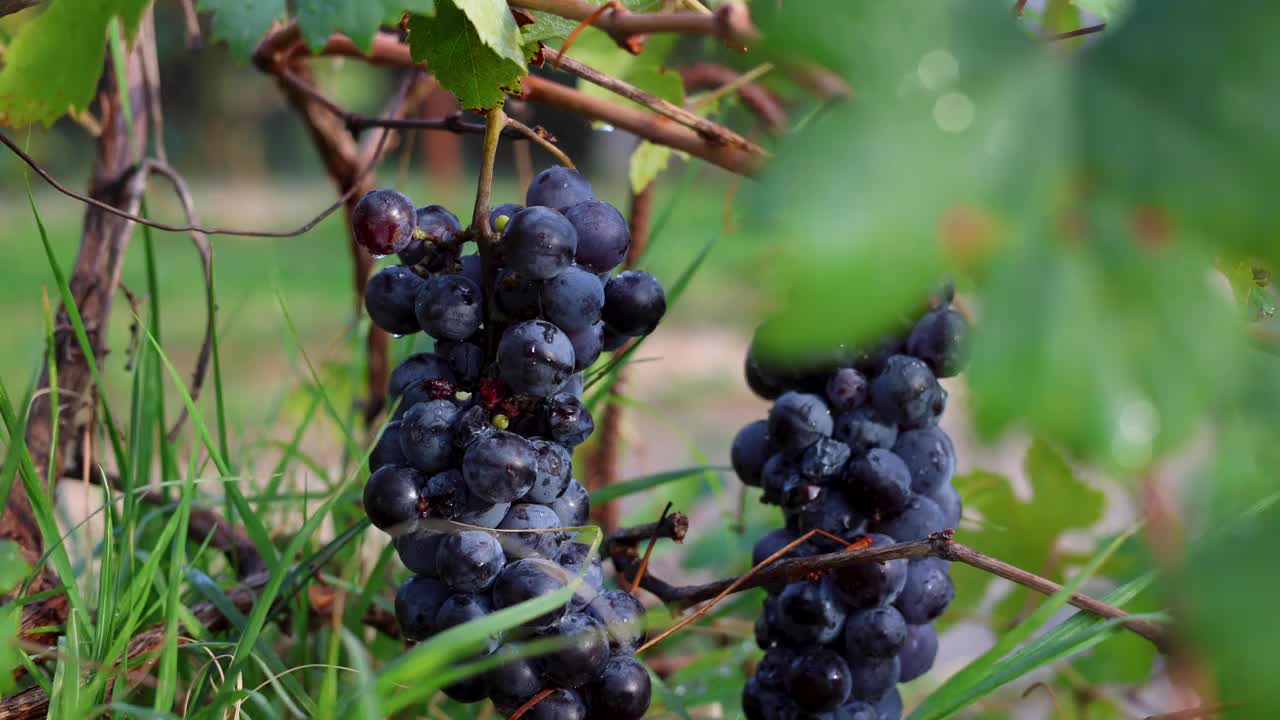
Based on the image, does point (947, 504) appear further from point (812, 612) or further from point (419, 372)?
point (419, 372)

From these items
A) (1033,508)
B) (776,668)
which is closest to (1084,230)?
(776,668)

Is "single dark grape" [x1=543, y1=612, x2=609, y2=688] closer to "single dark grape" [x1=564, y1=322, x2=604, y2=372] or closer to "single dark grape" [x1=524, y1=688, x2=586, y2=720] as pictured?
"single dark grape" [x1=524, y1=688, x2=586, y2=720]

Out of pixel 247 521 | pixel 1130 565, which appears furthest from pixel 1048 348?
pixel 1130 565

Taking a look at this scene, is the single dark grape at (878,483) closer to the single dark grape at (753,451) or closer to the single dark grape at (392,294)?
the single dark grape at (753,451)

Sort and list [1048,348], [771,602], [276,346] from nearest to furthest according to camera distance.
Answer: [1048,348] → [771,602] → [276,346]

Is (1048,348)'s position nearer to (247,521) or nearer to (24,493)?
(247,521)

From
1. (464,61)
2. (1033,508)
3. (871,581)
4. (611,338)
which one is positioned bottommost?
(1033,508)
